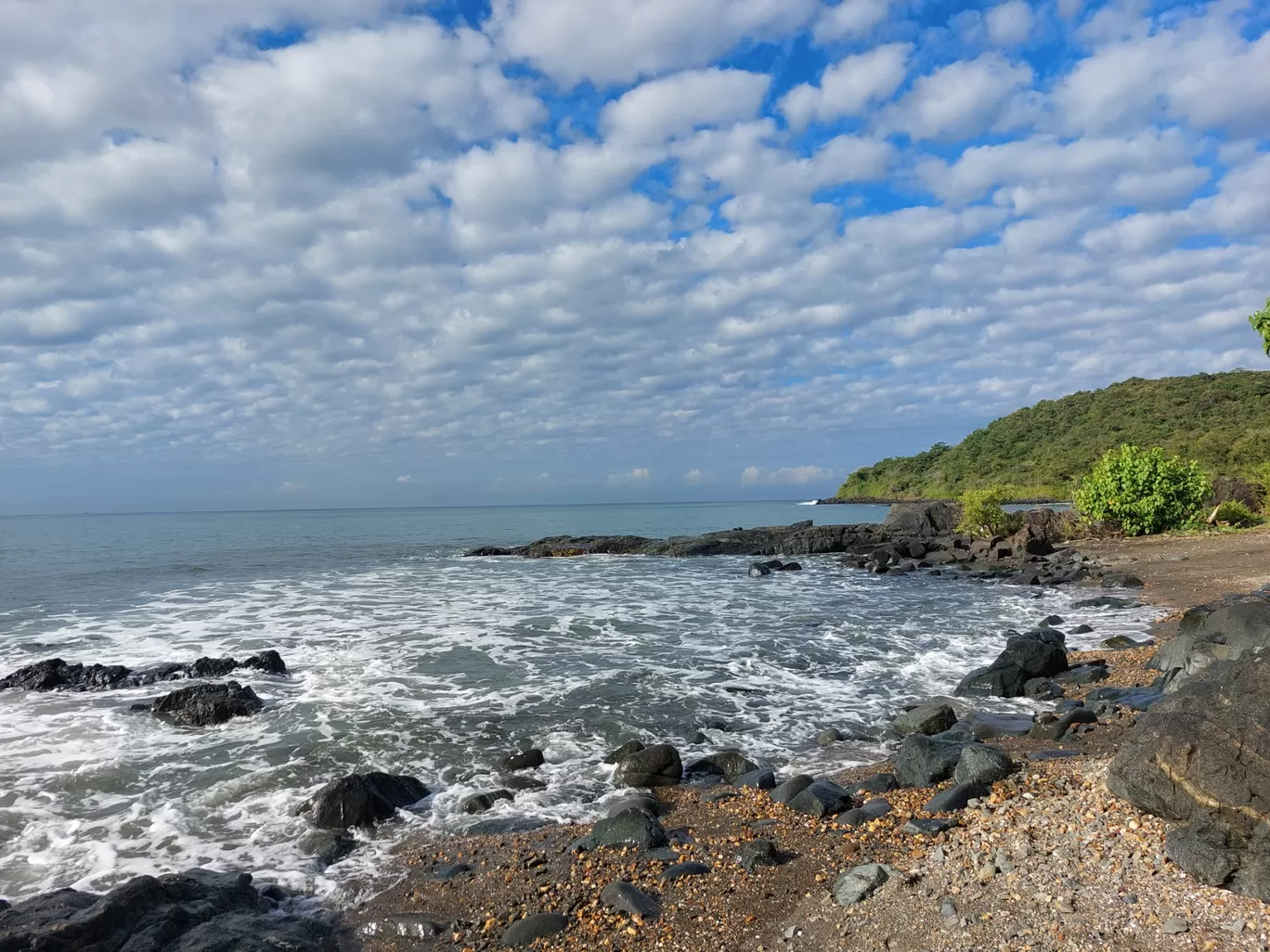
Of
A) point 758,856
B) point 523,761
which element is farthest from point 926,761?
point 523,761

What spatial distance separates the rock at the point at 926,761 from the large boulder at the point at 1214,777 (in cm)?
184

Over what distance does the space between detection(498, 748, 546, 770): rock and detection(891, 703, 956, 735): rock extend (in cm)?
507

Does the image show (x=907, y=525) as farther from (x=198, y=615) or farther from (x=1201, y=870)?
(x=1201, y=870)

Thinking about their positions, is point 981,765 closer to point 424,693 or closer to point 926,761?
point 926,761

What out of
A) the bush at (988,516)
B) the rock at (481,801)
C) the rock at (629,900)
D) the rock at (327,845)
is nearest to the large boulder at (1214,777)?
the rock at (629,900)

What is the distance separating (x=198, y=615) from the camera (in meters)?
23.9

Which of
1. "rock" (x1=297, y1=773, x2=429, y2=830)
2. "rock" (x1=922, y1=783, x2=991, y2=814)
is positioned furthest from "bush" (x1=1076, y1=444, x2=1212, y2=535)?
"rock" (x1=297, y1=773, x2=429, y2=830)

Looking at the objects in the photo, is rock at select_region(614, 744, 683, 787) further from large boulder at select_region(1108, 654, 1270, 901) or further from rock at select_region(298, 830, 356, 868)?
large boulder at select_region(1108, 654, 1270, 901)

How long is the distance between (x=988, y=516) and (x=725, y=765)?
36.5 meters

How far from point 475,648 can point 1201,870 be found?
14941mm

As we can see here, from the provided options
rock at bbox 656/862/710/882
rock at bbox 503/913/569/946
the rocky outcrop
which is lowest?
rock at bbox 503/913/569/946

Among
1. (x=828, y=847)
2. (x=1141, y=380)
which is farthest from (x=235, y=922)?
(x=1141, y=380)

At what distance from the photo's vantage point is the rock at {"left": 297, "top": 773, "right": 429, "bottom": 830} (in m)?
7.92

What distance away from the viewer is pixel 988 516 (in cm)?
4075
